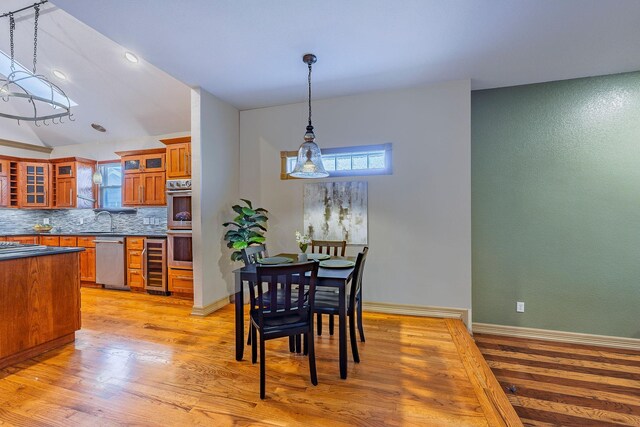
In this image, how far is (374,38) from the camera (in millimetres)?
2533

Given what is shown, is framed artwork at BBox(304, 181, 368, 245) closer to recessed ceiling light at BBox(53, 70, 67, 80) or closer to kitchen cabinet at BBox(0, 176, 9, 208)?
recessed ceiling light at BBox(53, 70, 67, 80)

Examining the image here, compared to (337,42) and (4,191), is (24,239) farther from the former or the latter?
(337,42)

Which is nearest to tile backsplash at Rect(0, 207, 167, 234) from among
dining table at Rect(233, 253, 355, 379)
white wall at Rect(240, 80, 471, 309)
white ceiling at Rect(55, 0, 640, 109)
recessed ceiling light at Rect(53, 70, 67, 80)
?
recessed ceiling light at Rect(53, 70, 67, 80)

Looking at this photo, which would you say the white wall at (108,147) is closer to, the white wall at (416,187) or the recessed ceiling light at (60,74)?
the recessed ceiling light at (60,74)

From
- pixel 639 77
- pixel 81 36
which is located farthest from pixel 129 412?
pixel 639 77

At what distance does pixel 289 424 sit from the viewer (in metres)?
1.70

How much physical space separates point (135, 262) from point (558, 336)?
5.99 meters

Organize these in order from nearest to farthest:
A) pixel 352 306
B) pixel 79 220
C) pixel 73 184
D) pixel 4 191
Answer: pixel 352 306 < pixel 4 191 < pixel 73 184 < pixel 79 220

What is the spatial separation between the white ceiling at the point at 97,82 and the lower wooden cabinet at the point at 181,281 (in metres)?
2.50

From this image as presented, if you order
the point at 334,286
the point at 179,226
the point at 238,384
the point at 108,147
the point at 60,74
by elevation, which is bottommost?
the point at 238,384

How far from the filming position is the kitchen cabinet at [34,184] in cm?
534

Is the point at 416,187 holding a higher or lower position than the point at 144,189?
lower

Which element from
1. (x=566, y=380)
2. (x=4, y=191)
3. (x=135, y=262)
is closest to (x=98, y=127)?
(x=4, y=191)

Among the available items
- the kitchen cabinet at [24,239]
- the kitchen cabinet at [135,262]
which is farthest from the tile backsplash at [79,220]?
the kitchen cabinet at [24,239]
